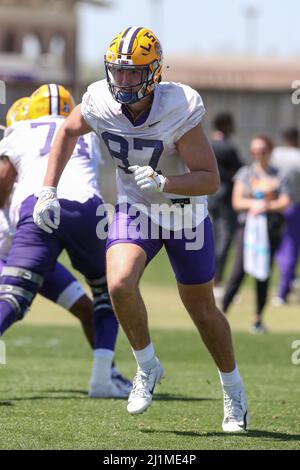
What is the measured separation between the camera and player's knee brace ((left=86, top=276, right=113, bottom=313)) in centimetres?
754

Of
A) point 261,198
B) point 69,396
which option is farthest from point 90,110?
point 261,198

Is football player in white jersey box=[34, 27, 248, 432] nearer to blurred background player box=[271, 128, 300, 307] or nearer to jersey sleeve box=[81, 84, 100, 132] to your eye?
jersey sleeve box=[81, 84, 100, 132]

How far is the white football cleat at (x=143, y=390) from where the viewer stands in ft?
19.7

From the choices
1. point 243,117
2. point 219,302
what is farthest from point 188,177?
point 243,117

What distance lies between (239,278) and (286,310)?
2.15 m

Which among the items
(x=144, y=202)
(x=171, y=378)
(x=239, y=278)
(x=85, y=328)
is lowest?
(x=239, y=278)

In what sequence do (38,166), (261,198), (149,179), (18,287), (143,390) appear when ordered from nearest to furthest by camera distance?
(149,179) < (143,390) < (18,287) < (38,166) < (261,198)

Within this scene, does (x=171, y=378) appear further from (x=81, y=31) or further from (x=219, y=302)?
(x=81, y=31)

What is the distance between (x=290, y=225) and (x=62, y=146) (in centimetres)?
913

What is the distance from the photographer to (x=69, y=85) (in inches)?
999

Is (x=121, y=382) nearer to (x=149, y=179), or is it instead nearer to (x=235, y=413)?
(x=235, y=413)

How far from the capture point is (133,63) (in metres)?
5.89

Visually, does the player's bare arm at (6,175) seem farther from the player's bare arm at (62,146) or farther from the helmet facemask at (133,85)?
the helmet facemask at (133,85)

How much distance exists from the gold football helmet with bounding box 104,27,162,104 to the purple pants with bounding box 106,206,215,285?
0.67 metres
